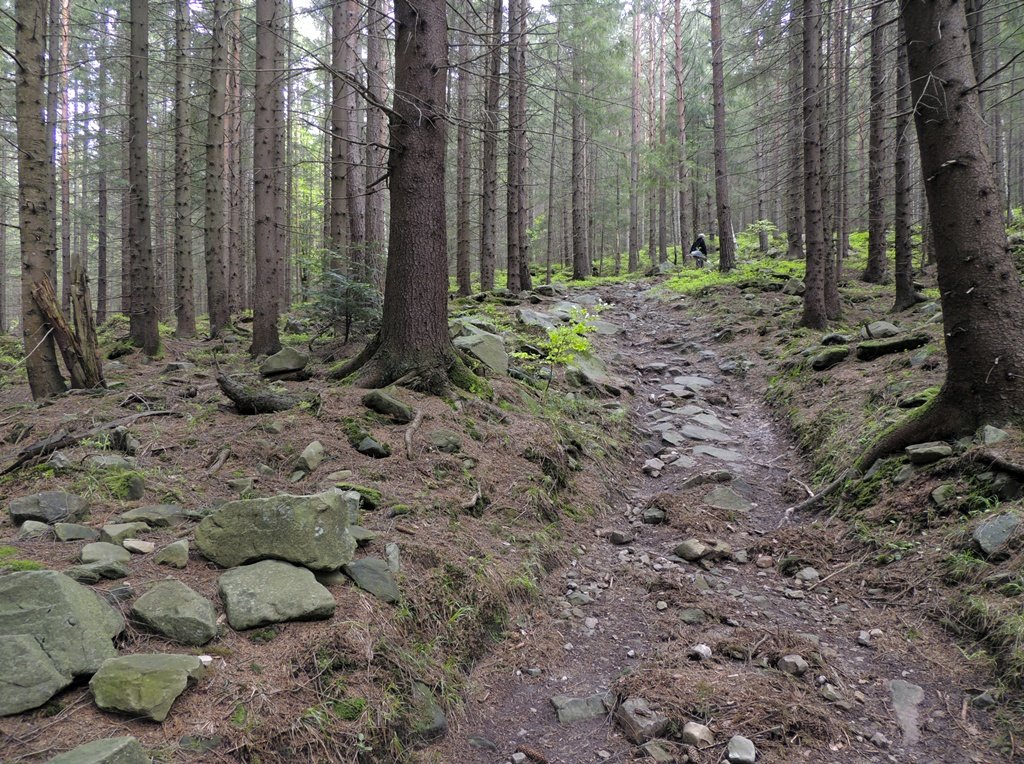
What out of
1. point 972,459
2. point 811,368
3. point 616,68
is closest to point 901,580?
point 972,459

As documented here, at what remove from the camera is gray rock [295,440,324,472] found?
4871 millimetres

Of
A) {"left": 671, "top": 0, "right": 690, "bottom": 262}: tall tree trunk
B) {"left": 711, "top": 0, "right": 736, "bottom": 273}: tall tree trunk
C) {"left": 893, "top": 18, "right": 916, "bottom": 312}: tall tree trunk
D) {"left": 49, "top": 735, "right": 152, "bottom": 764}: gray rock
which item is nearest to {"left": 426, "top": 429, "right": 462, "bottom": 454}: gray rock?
{"left": 49, "top": 735, "right": 152, "bottom": 764}: gray rock

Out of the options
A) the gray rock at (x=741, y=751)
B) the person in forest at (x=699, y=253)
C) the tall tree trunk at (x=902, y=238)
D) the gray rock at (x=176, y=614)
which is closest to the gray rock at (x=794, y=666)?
the gray rock at (x=741, y=751)

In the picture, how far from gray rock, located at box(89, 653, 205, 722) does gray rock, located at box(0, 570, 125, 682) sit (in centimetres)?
11

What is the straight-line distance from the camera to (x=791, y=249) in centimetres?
2119

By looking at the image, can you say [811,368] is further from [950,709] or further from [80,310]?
[80,310]

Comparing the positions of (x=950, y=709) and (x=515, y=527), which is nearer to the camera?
(x=950, y=709)

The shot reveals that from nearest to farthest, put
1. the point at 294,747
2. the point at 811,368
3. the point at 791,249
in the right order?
the point at 294,747 → the point at 811,368 → the point at 791,249

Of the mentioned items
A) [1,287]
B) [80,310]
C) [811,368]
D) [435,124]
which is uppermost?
[1,287]

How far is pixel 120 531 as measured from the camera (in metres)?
3.51

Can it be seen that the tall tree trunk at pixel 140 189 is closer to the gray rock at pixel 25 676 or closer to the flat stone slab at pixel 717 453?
the flat stone slab at pixel 717 453

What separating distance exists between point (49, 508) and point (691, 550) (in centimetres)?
477

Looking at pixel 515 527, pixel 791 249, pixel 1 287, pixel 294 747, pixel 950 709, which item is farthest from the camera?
pixel 1 287

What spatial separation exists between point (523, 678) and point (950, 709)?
2355mm
